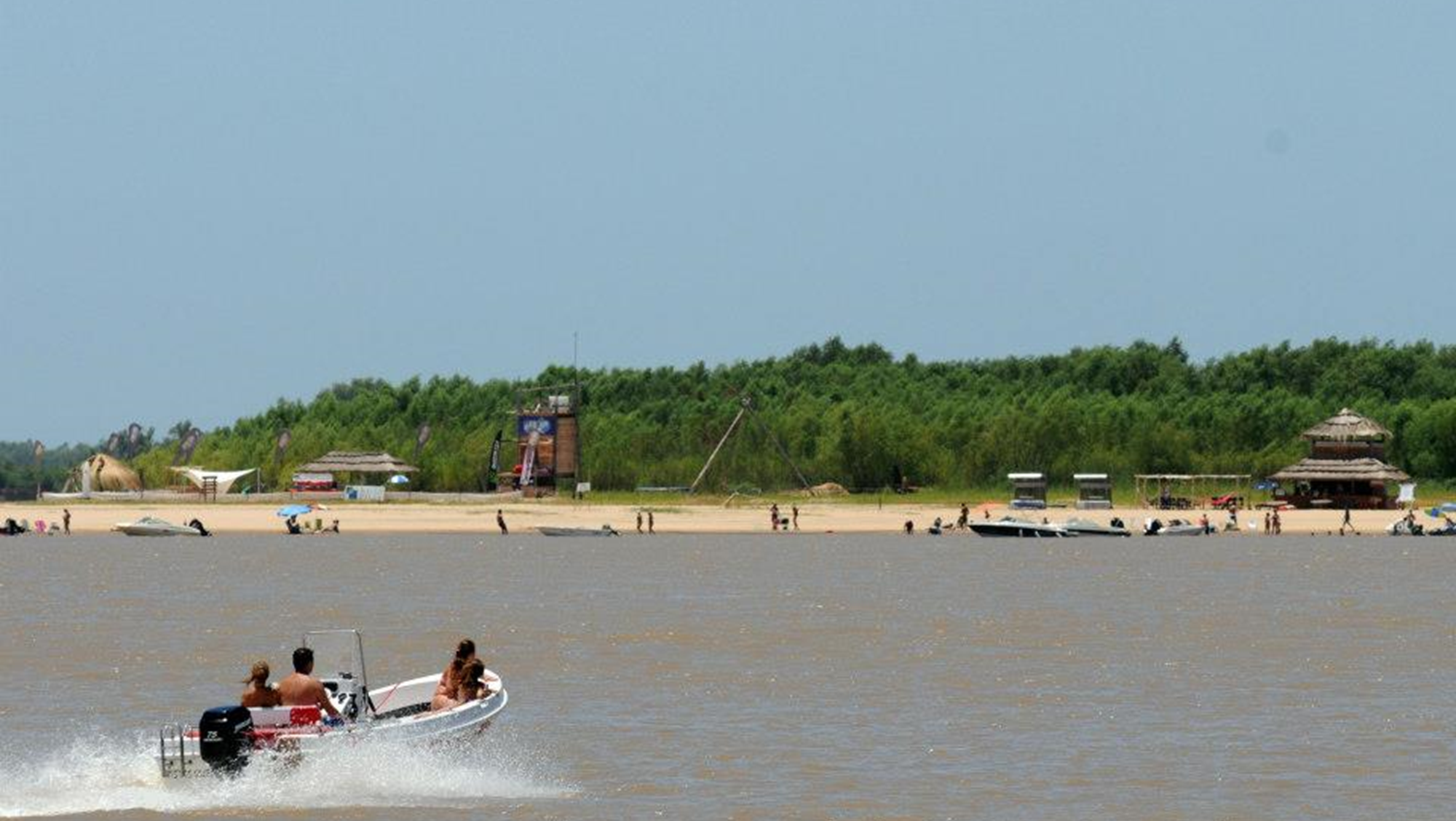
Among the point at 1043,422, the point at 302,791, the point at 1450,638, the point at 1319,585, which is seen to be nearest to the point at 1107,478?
the point at 1043,422

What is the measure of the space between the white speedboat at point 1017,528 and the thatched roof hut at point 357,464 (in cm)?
5136

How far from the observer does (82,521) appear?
465 ft

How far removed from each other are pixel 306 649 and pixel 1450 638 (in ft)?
115

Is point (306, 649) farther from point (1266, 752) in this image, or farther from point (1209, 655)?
point (1209, 655)

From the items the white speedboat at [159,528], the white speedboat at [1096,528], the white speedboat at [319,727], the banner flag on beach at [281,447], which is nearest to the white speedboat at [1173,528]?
the white speedboat at [1096,528]

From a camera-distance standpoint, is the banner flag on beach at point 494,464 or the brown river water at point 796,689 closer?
the brown river water at point 796,689

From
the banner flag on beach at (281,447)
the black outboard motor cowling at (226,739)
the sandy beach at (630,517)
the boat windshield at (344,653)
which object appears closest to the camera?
the black outboard motor cowling at (226,739)

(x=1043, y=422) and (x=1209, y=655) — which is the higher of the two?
(x=1043, y=422)

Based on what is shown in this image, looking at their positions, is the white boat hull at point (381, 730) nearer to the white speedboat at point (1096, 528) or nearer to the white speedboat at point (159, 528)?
the white speedboat at point (1096, 528)

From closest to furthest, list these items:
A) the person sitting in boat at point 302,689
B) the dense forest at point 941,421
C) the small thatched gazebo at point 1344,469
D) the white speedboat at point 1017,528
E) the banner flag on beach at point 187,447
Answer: the person sitting in boat at point 302,689, the white speedboat at point 1017,528, the small thatched gazebo at point 1344,469, the dense forest at point 941,421, the banner flag on beach at point 187,447

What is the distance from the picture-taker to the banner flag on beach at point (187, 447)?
182m

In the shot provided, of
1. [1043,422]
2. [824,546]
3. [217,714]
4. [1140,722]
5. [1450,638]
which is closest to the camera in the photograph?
[217,714]

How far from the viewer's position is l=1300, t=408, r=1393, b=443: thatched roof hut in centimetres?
13625

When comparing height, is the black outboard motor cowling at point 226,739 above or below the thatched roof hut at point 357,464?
below
